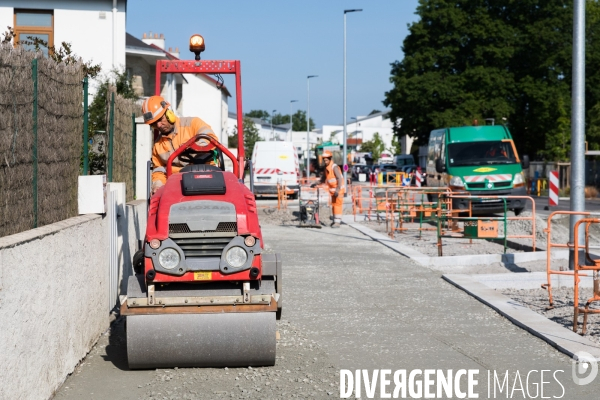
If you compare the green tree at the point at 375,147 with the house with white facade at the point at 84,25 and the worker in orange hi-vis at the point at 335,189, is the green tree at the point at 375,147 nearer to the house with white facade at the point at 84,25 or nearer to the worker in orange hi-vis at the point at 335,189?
the house with white facade at the point at 84,25

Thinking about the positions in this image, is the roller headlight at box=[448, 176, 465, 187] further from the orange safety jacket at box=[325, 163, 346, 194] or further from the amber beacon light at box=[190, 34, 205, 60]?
the amber beacon light at box=[190, 34, 205, 60]

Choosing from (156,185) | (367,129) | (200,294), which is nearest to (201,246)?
(200,294)

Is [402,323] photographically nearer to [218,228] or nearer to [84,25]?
[218,228]

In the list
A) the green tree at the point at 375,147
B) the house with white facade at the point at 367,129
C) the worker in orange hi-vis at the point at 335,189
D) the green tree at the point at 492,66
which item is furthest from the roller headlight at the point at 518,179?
the house with white facade at the point at 367,129

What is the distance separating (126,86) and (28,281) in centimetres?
2062

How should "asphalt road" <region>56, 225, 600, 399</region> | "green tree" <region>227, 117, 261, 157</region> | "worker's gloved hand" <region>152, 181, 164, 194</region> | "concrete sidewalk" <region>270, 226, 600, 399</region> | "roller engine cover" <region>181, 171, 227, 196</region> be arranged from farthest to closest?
1. "green tree" <region>227, 117, 261, 157</region>
2. "worker's gloved hand" <region>152, 181, 164, 194</region>
3. "concrete sidewalk" <region>270, 226, 600, 399</region>
4. "roller engine cover" <region>181, 171, 227, 196</region>
5. "asphalt road" <region>56, 225, 600, 399</region>

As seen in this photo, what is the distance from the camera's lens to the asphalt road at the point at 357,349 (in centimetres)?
698

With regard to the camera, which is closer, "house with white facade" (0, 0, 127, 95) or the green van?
the green van

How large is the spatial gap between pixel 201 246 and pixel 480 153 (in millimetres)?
20319

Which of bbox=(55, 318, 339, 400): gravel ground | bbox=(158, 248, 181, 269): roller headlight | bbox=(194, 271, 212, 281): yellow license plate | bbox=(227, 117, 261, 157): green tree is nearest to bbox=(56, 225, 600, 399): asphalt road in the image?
bbox=(55, 318, 339, 400): gravel ground

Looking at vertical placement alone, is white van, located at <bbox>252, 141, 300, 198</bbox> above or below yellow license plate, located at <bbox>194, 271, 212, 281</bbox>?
above

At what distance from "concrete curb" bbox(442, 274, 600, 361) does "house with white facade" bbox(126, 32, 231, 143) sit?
13.8 feet

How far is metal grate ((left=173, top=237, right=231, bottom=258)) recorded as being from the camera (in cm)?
731

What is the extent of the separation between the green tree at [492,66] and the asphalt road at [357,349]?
45162 millimetres
